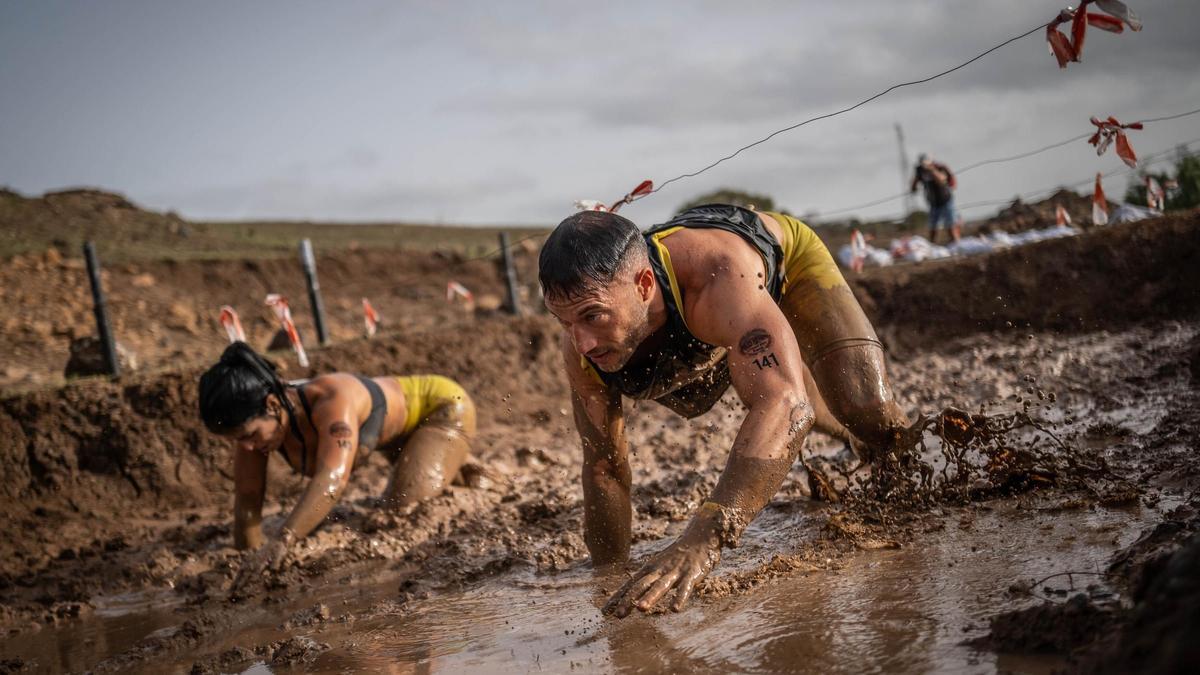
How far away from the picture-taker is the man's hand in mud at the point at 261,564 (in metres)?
4.72

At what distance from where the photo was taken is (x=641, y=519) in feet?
16.2

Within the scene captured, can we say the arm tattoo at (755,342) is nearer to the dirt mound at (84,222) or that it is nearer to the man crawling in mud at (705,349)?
the man crawling in mud at (705,349)

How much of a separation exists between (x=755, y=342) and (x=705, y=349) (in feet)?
1.73

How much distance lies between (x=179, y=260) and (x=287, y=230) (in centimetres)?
1121

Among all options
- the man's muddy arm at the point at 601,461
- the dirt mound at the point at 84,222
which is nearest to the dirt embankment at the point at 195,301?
the dirt mound at the point at 84,222

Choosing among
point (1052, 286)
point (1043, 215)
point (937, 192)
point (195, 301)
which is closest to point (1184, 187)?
point (1043, 215)

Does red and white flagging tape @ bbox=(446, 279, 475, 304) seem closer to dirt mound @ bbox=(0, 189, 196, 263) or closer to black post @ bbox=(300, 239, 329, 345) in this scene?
black post @ bbox=(300, 239, 329, 345)

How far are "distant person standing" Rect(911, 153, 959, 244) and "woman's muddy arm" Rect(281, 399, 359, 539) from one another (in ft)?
30.3

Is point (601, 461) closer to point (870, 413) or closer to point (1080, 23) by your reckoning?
point (870, 413)

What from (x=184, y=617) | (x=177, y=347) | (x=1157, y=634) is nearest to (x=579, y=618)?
(x=1157, y=634)

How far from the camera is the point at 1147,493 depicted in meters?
3.63

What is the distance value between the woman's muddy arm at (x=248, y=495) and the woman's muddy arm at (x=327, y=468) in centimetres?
51

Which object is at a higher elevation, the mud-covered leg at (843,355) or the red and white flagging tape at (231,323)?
the red and white flagging tape at (231,323)

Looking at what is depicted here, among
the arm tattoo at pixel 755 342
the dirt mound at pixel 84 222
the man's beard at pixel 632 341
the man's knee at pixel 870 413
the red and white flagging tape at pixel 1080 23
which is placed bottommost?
the man's knee at pixel 870 413
